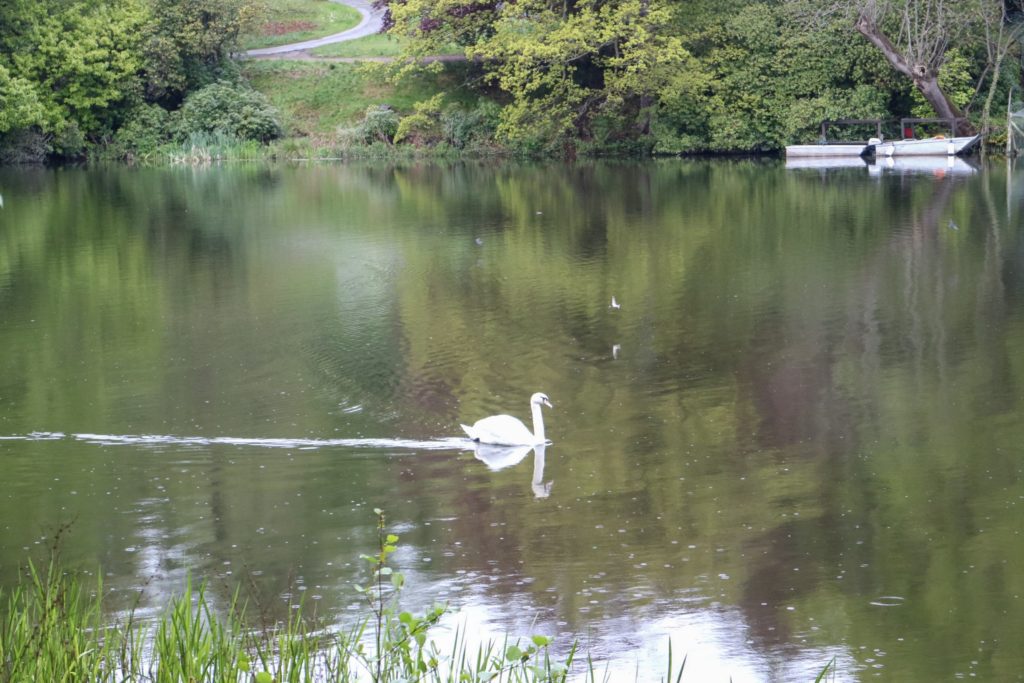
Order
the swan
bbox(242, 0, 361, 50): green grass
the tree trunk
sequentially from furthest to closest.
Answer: bbox(242, 0, 361, 50): green grass, the tree trunk, the swan

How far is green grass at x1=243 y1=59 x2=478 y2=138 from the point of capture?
173ft

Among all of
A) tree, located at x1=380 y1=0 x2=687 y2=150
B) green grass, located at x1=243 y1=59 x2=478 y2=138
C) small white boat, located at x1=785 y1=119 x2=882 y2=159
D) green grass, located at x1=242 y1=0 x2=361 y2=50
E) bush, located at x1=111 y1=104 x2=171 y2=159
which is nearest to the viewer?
small white boat, located at x1=785 y1=119 x2=882 y2=159

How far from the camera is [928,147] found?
4266 cm

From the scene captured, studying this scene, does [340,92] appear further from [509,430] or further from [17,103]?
[509,430]

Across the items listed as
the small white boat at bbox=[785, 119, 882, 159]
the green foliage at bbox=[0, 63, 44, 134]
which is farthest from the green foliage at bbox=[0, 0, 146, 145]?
the small white boat at bbox=[785, 119, 882, 159]

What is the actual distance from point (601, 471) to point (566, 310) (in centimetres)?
779

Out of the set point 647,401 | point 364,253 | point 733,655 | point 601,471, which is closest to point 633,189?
point 364,253

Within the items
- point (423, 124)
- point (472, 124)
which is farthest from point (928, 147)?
point (423, 124)

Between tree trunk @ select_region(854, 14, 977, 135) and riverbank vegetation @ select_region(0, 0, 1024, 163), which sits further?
riverbank vegetation @ select_region(0, 0, 1024, 163)

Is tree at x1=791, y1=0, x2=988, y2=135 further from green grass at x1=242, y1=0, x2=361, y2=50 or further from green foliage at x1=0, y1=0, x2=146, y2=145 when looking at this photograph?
green foliage at x1=0, y1=0, x2=146, y2=145

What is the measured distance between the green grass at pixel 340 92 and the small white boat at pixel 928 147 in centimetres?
1614

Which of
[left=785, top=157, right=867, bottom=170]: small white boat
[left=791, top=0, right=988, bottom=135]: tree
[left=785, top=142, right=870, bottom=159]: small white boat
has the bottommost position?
[left=785, top=157, right=867, bottom=170]: small white boat

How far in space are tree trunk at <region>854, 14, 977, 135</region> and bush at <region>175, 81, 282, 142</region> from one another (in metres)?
22.2

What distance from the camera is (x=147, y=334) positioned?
18.1m
